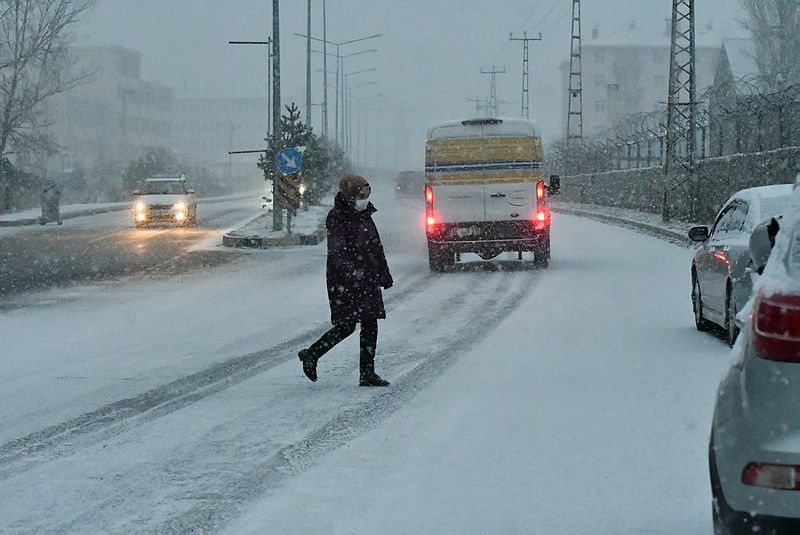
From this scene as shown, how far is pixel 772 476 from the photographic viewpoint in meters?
3.82

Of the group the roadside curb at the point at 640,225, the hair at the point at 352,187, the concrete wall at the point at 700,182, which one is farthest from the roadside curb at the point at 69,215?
the hair at the point at 352,187

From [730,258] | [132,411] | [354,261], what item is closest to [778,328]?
[354,261]

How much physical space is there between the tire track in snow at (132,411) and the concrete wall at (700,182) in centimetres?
1344

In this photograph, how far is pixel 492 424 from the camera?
7270 millimetres

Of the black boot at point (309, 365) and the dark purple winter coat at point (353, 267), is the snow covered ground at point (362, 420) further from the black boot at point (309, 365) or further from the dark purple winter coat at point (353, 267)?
the dark purple winter coat at point (353, 267)

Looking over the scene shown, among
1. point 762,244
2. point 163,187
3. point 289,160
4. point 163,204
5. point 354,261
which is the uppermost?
point 289,160

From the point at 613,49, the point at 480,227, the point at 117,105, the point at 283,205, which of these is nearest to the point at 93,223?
the point at 283,205

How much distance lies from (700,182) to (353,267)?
2511cm

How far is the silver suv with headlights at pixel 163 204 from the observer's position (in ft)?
118

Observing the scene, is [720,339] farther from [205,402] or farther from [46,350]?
[46,350]

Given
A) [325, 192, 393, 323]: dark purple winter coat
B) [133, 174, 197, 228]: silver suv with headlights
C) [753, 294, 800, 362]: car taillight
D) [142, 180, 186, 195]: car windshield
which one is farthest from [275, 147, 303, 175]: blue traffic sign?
[753, 294, 800, 362]: car taillight

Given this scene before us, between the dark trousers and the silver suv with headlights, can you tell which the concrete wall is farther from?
the silver suv with headlights

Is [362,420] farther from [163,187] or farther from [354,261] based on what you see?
[163,187]

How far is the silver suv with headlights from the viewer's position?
3606 cm
